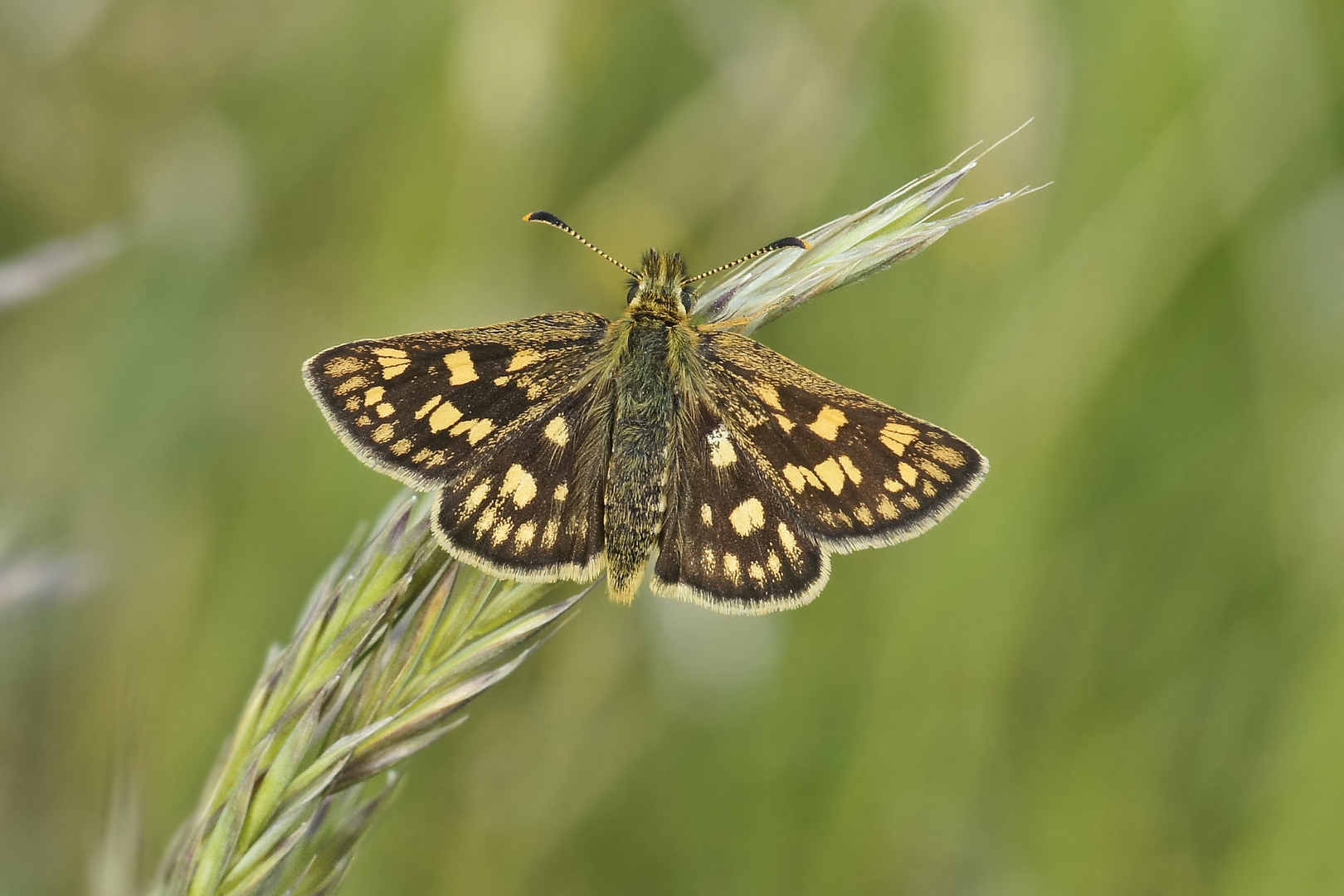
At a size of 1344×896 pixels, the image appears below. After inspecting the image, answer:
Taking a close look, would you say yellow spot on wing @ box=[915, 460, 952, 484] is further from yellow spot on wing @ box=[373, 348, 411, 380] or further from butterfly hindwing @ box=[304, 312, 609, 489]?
yellow spot on wing @ box=[373, 348, 411, 380]

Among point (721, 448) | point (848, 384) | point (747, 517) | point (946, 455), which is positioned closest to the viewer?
point (946, 455)

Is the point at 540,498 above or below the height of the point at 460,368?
below

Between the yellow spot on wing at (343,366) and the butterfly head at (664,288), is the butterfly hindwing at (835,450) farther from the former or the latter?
the yellow spot on wing at (343,366)

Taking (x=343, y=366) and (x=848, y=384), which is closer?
(x=343, y=366)

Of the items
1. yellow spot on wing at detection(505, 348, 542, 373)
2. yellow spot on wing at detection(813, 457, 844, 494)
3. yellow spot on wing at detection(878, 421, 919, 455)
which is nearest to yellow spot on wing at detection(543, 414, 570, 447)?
yellow spot on wing at detection(505, 348, 542, 373)

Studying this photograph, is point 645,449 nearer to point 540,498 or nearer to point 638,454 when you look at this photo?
point 638,454

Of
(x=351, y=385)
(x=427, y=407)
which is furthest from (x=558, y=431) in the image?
(x=351, y=385)

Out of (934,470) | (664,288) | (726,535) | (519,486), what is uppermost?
(664,288)

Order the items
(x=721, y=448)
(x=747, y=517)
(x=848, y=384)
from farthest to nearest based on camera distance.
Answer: (x=848, y=384) → (x=721, y=448) → (x=747, y=517)
